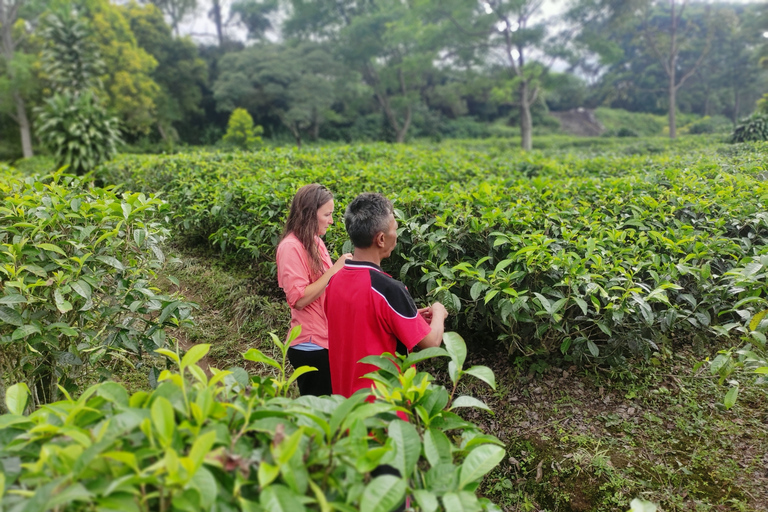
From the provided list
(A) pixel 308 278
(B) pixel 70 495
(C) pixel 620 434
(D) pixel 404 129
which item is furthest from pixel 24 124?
(B) pixel 70 495

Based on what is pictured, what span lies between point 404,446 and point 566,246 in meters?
1.96

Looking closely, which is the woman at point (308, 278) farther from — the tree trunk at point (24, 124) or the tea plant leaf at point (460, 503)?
the tree trunk at point (24, 124)

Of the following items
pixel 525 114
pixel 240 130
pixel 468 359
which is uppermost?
pixel 240 130

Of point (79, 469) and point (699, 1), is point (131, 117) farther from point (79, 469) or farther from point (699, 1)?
point (699, 1)

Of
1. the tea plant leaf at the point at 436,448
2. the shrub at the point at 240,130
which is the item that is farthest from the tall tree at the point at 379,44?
the tea plant leaf at the point at 436,448

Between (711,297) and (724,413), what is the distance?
563 mm

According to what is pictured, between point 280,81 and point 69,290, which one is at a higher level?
point 280,81

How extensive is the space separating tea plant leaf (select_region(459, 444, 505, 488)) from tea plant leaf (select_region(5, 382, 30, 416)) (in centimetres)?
88

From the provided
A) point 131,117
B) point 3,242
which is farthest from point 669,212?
point 131,117

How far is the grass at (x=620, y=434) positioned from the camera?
77.2 inches

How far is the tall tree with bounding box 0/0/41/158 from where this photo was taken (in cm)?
1952

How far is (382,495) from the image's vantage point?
0.75m

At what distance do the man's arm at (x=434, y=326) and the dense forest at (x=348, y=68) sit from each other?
11.9 meters

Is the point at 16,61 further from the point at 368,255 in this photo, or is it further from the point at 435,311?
the point at 435,311
